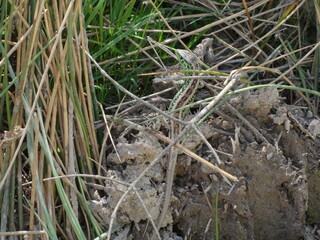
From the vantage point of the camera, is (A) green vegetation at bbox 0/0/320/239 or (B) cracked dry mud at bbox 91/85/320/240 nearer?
(A) green vegetation at bbox 0/0/320/239

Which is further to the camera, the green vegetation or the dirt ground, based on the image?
the dirt ground

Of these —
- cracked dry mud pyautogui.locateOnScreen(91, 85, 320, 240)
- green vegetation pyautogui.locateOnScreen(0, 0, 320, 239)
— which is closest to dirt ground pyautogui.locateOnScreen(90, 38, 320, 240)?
cracked dry mud pyautogui.locateOnScreen(91, 85, 320, 240)

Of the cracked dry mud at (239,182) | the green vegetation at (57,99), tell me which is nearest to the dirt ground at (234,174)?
the cracked dry mud at (239,182)

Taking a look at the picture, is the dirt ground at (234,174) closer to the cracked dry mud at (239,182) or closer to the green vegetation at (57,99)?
the cracked dry mud at (239,182)

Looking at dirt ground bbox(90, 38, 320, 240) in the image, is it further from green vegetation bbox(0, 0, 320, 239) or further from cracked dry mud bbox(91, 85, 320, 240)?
green vegetation bbox(0, 0, 320, 239)

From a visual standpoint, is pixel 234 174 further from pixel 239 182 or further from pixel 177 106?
pixel 177 106

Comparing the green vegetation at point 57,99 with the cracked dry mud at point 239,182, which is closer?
the green vegetation at point 57,99
